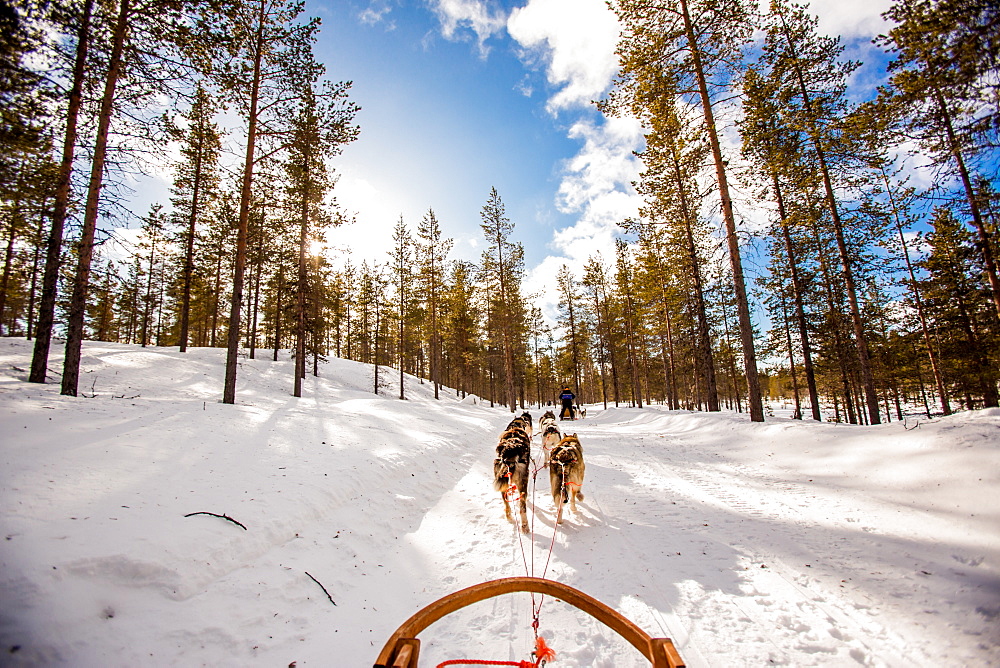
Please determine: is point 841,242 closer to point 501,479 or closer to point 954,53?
point 954,53

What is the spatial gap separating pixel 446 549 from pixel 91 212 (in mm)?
11820

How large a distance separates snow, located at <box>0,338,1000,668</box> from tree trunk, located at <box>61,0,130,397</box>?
→ 4.71ft

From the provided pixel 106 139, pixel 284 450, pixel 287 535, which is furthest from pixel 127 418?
pixel 106 139

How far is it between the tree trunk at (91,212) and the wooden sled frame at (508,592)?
460 inches

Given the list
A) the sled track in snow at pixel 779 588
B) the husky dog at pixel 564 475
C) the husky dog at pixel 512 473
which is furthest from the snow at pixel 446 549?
the husky dog at pixel 512 473

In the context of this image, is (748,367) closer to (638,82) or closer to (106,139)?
(638,82)

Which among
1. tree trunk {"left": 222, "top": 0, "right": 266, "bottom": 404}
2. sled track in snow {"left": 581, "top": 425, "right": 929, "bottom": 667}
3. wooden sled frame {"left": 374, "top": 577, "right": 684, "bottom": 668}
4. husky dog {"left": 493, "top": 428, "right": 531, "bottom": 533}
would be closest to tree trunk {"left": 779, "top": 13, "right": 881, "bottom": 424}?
sled track in snow {"left": 581, "top": 425, "right": 929, "bottom": 667}

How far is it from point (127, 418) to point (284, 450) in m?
2.91

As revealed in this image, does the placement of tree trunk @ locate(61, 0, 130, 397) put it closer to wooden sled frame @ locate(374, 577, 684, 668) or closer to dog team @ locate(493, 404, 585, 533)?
dog team @ locate(493, 404, 585, 533)

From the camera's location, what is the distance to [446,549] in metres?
4.33

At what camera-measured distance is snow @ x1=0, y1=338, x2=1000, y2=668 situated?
2527mm

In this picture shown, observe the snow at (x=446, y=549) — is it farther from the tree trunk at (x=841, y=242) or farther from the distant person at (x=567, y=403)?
the distant person at (x=567, y=403)

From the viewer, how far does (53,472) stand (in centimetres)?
384

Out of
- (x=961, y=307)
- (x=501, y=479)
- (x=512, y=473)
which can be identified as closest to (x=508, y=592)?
(x=512, y=473)
